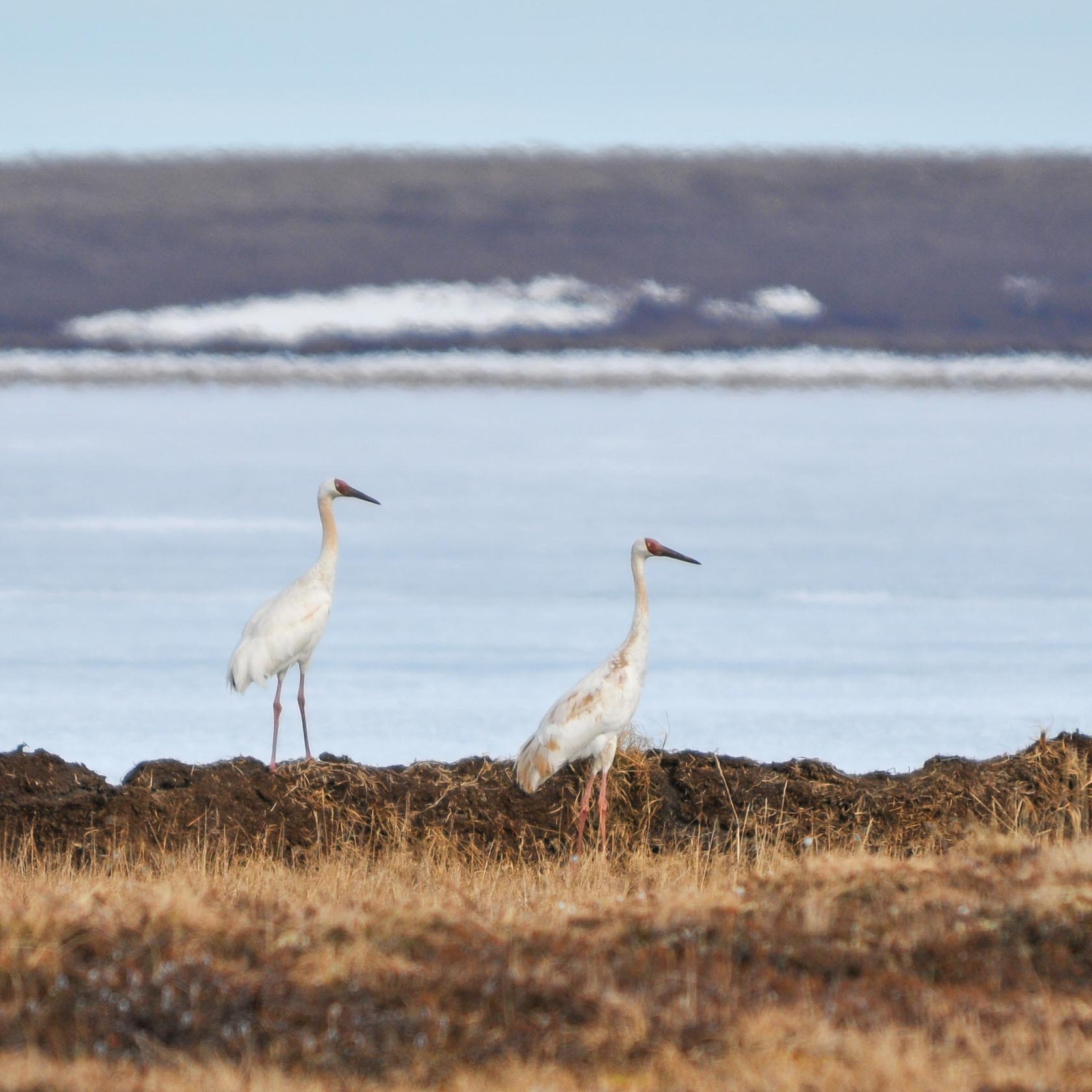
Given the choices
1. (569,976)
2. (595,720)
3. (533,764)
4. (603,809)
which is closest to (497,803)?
(533,764)

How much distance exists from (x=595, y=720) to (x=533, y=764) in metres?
0.85

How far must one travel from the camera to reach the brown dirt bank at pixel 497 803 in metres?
14.9

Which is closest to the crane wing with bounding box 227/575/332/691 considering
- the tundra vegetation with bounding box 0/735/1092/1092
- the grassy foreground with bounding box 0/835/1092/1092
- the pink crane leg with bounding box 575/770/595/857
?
the pink crane leg with bounding box 575/770/595/857

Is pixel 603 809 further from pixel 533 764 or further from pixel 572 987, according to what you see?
pixel 572 987

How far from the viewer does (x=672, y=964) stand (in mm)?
7523

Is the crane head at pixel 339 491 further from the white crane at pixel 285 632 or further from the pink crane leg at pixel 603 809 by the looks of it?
the pink crane leg at pixel 603 809

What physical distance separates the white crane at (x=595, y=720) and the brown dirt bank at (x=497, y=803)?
2.44ft

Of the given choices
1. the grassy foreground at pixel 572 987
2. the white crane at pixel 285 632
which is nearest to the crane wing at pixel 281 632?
the white crane at pixel 285 632

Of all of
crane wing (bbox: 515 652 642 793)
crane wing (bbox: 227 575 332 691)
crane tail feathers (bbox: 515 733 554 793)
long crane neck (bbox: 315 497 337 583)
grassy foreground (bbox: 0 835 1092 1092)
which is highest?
long crane neck (bbox: 315 497 337 583)

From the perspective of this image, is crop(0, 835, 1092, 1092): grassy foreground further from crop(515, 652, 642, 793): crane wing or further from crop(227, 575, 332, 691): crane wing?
crop(227, 575, 332, 691): crane wing

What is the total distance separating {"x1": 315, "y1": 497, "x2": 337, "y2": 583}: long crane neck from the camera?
1570 cm

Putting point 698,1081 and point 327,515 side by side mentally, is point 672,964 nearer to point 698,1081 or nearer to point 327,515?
point 698,1081

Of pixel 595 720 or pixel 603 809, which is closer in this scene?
pixel 595 720

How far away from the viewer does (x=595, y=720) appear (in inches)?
559
